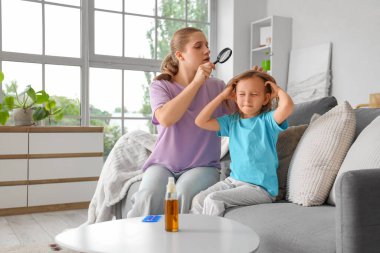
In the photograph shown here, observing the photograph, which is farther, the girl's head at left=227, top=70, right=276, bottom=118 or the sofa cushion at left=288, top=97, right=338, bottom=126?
the sofa cushion at left=288, top=97, right=338, bottom=126

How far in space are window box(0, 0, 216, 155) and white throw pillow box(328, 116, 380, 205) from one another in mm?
3466

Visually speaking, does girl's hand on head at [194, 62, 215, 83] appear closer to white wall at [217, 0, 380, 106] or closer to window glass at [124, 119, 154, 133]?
white wall at [217, 0, 380, 106]

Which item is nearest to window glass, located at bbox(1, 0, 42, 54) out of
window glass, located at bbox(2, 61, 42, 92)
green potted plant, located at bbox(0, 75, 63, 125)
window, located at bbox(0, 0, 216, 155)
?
window, located at bbox(0, 0, 216, 155)

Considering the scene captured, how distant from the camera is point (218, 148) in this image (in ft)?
6.68

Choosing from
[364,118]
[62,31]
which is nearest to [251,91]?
[364,118]

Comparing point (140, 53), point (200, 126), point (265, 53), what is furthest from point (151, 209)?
point (265, 53)

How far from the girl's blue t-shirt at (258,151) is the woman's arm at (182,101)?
0.25m

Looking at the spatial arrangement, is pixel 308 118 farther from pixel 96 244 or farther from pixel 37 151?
pixel 37 151

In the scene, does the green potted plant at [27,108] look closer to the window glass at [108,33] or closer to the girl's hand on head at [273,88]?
the window glass at [108,33]

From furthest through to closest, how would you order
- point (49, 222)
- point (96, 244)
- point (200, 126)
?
point (49, 222), point (200, 126), point (96, 244)

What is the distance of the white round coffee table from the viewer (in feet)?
3.40

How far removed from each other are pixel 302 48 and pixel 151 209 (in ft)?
11.5

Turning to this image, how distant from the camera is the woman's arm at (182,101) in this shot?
183 cm

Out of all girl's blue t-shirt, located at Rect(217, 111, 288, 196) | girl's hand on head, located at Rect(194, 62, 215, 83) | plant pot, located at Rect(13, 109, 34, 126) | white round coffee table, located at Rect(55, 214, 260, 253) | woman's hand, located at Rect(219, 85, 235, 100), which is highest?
girl's hand on head, located at Rect(194, 62, 215, 83)
